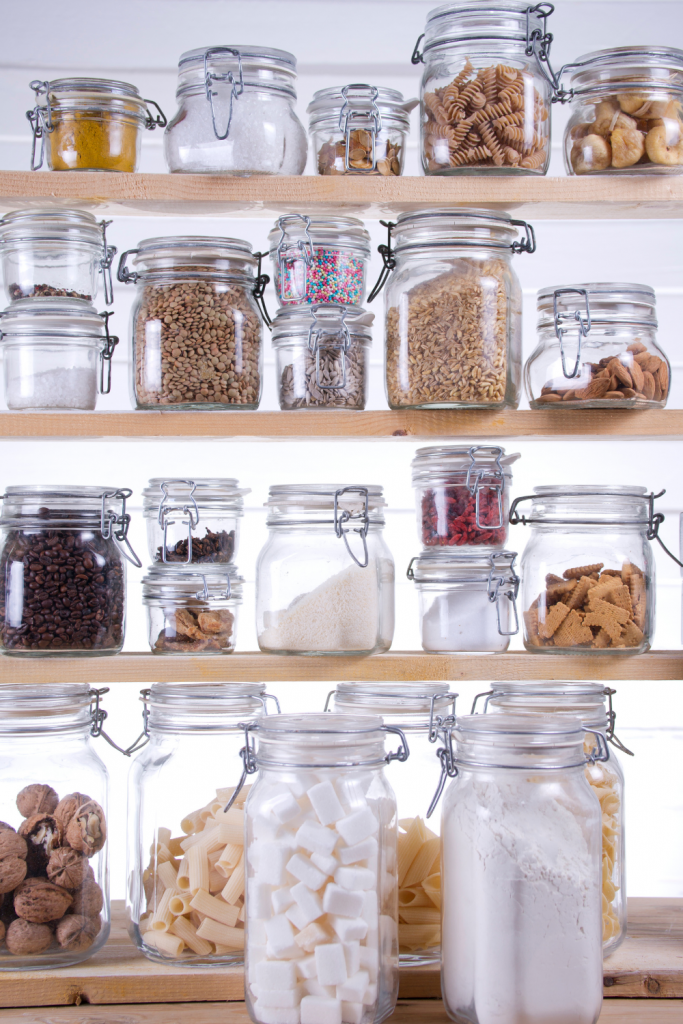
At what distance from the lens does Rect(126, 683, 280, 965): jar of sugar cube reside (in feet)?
3.51

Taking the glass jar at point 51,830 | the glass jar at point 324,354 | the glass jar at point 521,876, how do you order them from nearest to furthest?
1. the glass jar at point 521,876
2. the glass jar at point 51,830
3. the glass jar at point 324,354

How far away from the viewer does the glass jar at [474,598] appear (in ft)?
3.80

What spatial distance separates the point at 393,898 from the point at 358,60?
4.31 ft

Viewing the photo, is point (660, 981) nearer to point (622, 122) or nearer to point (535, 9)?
point (622, 122)

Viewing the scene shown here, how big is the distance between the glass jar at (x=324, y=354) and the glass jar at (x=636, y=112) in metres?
0.33

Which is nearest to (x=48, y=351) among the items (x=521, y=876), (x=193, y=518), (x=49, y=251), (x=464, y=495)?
(x=49, y=251)

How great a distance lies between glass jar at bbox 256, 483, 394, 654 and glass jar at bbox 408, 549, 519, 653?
6 cm

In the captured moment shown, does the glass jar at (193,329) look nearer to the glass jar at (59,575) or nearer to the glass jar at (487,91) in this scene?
the glass jar at (59,575)

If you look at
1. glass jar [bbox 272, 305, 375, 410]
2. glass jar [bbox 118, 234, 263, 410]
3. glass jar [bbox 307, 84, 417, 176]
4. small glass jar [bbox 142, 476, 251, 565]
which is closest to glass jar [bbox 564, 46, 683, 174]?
glass jar [bbox 307, 84, 417, 176]

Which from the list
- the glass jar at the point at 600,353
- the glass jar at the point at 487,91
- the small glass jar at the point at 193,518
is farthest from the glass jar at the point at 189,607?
the glass jar at the point at 487,91

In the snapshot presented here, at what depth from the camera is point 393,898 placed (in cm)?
100

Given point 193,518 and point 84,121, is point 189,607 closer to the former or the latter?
point 193,518

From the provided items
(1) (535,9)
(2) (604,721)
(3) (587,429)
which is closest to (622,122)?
(1) (535,9)

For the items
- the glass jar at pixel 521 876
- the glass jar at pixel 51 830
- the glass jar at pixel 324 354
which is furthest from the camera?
the glass jar at pixel 324 354
